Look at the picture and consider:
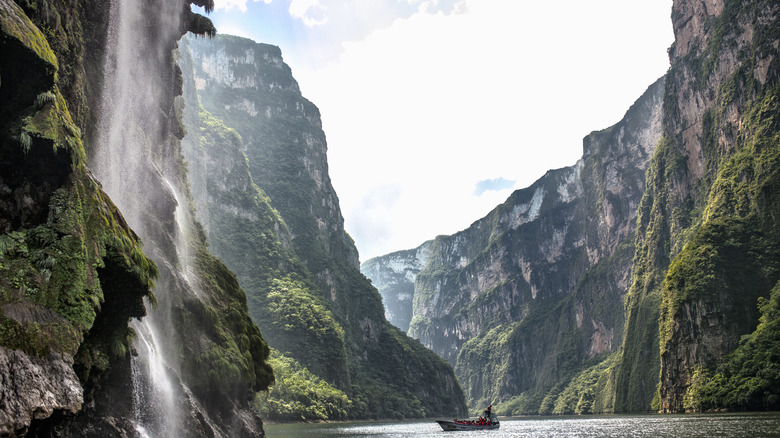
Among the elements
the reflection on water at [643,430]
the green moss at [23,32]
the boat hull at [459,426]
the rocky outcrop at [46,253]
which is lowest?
the boat hull at [459,426]

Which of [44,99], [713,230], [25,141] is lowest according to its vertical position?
[25,141]

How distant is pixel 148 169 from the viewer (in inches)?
1602

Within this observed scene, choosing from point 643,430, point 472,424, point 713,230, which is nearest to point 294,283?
point 472,424

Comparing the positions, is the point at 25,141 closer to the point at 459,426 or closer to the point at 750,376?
the point at 459,426

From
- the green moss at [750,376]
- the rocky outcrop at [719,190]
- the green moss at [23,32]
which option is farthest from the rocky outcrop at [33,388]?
the rocky outcrop at [719,190]

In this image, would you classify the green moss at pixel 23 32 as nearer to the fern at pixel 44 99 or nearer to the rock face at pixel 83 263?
the rock face at pixel 83 263

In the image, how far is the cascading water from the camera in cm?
2980

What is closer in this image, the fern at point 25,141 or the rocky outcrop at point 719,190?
the fern at point 25,141

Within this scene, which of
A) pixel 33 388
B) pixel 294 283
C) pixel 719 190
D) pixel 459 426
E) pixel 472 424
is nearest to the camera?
pixel 33 388

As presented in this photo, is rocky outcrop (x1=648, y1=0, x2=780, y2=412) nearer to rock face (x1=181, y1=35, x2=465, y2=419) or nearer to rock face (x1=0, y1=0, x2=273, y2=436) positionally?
rock face (x1=181, y1=35, x2=465, y2=419)

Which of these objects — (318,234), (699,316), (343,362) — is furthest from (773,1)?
(318,234)

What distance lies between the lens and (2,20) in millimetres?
17203

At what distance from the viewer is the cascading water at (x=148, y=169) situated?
97.8 feet

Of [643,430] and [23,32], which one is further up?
[23,32]
